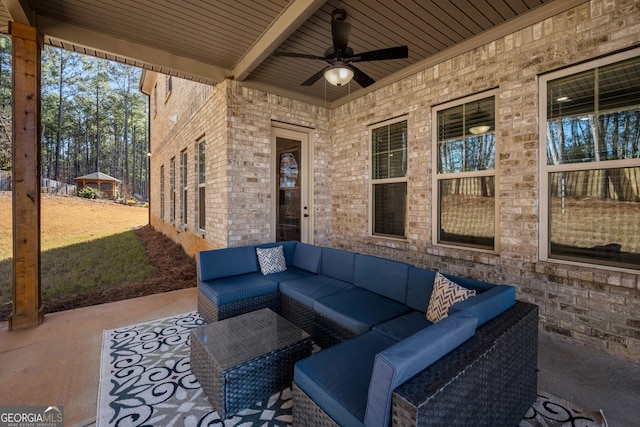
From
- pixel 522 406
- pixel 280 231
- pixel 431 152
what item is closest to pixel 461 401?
pixel 522 406

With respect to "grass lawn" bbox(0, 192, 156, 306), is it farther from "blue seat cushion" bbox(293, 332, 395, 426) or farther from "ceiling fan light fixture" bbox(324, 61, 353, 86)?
"ceiling fan light fixture" bbox(324, 61, 353, 86)

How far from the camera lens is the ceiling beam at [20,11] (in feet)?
8.70

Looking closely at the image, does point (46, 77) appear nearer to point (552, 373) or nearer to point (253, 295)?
point (253, 295)

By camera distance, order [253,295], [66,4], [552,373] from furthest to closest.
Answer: [253,295] < [66,4] < [552,373]

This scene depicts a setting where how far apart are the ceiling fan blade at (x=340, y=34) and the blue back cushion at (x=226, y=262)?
2.61 meters

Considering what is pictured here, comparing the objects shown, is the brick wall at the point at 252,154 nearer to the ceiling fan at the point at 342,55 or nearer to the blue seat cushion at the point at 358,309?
the ceiling fan at the point at 342,55

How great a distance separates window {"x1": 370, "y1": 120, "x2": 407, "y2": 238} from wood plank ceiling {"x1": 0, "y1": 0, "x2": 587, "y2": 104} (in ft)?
3.27

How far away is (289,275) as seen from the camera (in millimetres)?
3555

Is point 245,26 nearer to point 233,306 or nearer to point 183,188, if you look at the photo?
point 233,306

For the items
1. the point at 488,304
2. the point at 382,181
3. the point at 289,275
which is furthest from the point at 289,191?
the point at 488,304

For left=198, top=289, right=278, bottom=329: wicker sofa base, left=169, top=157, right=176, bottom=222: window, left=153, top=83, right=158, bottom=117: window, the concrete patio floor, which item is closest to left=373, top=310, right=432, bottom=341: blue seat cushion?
the concrete patio floor

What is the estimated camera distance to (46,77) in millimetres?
12047

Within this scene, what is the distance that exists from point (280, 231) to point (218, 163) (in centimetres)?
161

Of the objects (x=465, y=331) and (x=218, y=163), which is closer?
(x=465, y=331)
